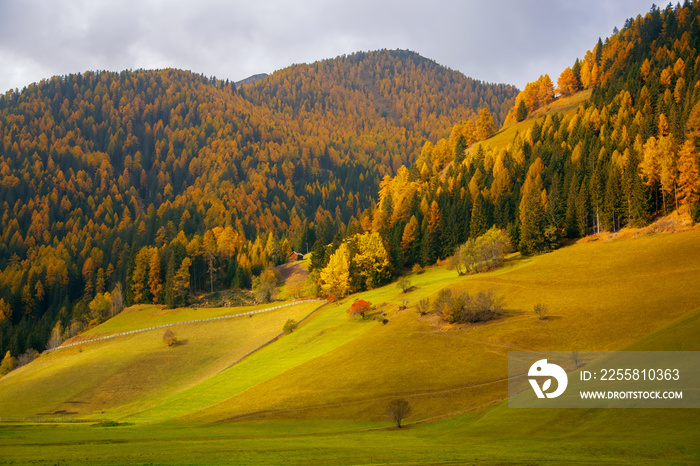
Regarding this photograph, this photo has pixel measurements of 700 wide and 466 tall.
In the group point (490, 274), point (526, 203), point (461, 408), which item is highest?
point (526, 203)

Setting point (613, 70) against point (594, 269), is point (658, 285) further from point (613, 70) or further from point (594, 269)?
point (613, 70)

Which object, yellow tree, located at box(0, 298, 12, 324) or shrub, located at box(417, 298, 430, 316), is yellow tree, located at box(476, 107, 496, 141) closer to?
shrub, located at box(417, 298, 430, 316)

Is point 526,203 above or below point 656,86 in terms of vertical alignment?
below

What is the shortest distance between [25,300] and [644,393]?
7056 inches

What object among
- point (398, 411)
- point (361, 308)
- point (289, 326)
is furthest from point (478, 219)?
point (398, 411)

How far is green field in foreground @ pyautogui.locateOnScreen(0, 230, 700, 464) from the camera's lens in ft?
85.5

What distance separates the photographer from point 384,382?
49.6 meters

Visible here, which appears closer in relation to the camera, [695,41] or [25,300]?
[695,41]

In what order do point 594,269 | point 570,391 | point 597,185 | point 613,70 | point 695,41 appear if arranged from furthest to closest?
1. point 613,70
2. point 695,41
3. point 597,185
4. point 594,269
5. point 570,391

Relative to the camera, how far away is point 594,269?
7350cm

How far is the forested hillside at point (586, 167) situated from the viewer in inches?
3430

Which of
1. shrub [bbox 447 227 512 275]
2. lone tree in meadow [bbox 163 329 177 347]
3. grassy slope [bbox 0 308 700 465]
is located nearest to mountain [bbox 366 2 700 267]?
shrub [bbox 447 227 512 275]

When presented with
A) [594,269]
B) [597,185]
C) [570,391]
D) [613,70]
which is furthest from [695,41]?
[570,391]

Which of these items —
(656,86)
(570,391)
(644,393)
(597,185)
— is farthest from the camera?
(656,86)
